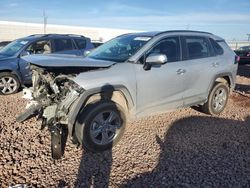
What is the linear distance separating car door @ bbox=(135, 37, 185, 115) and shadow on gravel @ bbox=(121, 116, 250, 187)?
582mm

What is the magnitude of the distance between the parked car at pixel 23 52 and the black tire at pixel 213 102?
4.53 m

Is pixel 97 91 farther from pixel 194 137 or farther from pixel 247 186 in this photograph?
pixel 247 186

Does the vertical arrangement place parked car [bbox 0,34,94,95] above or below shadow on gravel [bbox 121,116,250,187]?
above

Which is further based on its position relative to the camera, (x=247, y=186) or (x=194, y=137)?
(x=194, y=137)

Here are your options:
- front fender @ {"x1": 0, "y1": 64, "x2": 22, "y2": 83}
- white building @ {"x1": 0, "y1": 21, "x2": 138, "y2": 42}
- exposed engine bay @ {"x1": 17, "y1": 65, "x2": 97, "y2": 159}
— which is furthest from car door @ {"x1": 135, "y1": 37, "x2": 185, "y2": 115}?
white building @ {"x1": 0, "y1": 21, "x2": 138, "y2": 42}

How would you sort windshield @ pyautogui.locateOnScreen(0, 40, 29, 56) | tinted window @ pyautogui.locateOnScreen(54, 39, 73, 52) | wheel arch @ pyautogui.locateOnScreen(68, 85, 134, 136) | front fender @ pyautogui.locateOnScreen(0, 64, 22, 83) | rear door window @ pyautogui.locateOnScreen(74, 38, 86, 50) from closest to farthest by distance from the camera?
1. wheel arch @ pyautogui.locateOnScreen(68, 85, 134, 136)
2. front fender @ pyautogui.locateOnScreen(0, 64, 22, 83)
3. windshield @ pyautogui.locateOnScreen(0, 40, 29, 56)
4. tinted window @ pyautogui.locateOnScreen(54, 39, 73, 52)
5. rear door window @ pyautogui.locateOnScreen(74, 38, 86, 50)

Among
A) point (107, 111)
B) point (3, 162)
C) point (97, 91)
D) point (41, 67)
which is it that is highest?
point (41, 67)

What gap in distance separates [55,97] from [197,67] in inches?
109

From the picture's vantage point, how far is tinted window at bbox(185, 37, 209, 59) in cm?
530

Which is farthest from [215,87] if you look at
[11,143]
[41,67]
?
[11,143]

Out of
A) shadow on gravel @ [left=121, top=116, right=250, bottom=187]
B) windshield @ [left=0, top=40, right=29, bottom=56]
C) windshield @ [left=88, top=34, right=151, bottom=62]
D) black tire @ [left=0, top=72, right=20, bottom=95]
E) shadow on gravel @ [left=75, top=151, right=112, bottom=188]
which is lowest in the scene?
shadow on gravel @ [left=75, top=151, right=112, bottom=188]

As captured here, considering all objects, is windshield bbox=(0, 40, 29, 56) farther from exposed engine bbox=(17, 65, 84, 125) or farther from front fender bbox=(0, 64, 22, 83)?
exposed engine bbox=(17, 65, 84, 125)

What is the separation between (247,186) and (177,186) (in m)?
0.86

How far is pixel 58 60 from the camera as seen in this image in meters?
4.05
